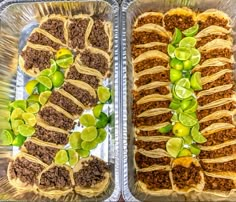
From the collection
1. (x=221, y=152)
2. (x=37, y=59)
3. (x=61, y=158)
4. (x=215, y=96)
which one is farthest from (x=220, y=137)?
(x=37, y=59)


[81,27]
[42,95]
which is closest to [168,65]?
[81,27]

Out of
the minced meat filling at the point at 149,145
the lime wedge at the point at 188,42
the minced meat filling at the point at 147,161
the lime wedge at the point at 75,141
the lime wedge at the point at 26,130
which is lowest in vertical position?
the minced meat filling at the point at 147,161

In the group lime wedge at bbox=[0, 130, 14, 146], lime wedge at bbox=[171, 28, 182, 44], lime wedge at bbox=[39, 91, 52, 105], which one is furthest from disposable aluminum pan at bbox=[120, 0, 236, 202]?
lime wedge at bbox=[0, 130, 14, 146]

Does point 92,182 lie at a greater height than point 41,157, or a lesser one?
lesser

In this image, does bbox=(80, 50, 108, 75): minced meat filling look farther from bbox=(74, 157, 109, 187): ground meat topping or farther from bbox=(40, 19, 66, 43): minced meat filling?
bbox=(74, 157, 109, 187): ground meat topping

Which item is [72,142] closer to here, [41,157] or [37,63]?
[41,157]

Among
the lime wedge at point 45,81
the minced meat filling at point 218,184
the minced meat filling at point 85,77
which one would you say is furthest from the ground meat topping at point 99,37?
the minced meat filling at point 218,184

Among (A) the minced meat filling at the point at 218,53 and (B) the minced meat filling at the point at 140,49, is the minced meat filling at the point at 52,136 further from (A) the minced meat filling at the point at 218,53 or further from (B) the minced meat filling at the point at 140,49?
(A) the minced meat filling at the point at 218,53
